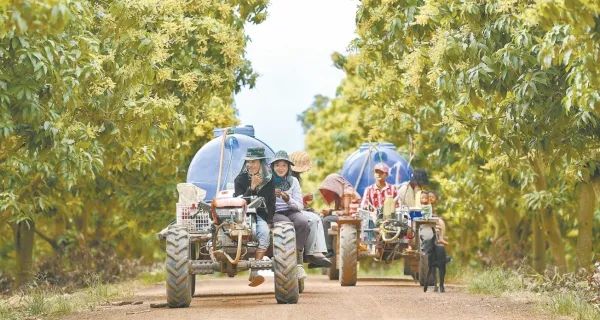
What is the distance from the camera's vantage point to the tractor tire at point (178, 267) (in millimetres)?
16797

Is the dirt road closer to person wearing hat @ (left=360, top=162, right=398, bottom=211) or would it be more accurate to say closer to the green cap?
the green cap

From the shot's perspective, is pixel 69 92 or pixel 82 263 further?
pixel 82 263

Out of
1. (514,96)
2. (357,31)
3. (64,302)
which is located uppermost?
(357,31)

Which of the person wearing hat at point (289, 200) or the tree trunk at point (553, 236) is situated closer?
the person wearing hat at point (289, 200)

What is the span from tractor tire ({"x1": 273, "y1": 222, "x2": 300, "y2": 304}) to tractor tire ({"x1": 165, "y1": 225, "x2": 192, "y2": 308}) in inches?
43.5

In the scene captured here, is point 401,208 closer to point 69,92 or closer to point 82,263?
point 69,92

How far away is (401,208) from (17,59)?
9.29 metres

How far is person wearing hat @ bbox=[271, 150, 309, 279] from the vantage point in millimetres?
18969

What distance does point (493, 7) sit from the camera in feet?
55.9

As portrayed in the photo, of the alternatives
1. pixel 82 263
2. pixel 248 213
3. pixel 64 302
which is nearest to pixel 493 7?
pixel 248 213

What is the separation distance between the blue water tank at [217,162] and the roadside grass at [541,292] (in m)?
4.03

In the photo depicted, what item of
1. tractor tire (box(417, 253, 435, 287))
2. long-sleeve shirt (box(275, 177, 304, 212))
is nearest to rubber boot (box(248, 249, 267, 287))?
long-sleeve shirt (box(275, 177, 304, 212))

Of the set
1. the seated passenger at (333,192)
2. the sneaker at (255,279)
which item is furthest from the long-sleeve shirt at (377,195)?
the sneaker at (255,279)

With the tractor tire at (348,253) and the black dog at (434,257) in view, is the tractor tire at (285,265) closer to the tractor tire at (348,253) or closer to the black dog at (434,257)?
the black dog at (434,257)
